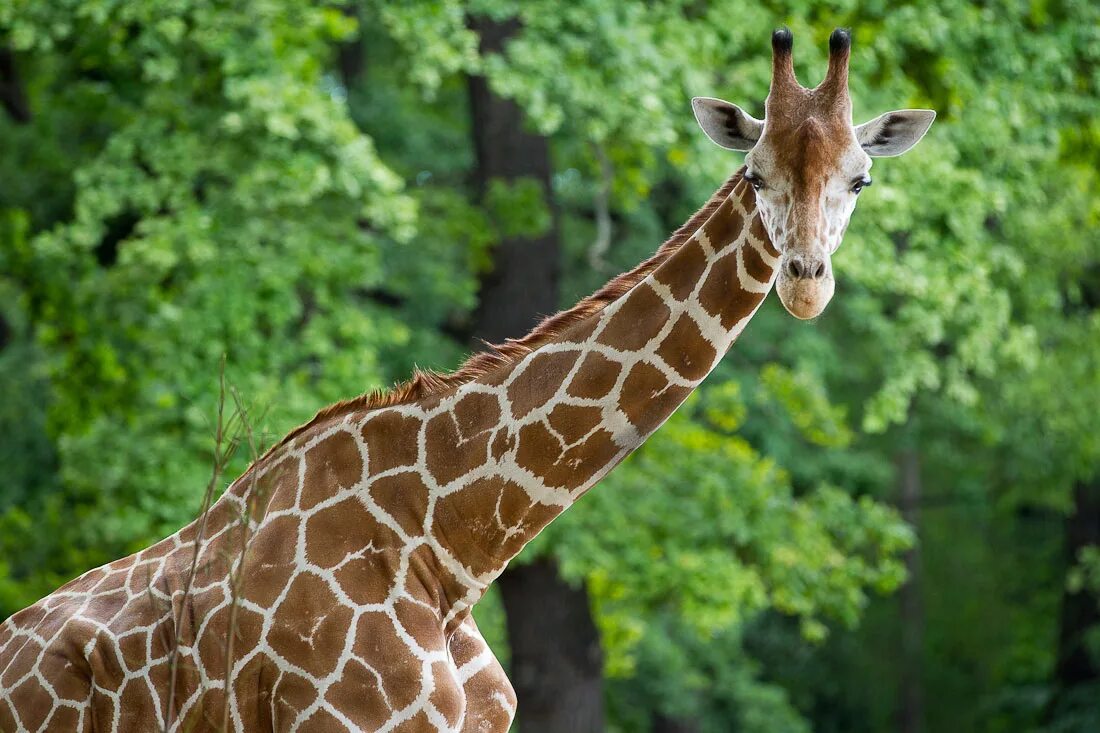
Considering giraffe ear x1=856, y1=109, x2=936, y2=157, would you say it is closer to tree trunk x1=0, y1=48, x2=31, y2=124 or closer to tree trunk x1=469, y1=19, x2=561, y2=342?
tree trunk x1=469, y1=19, x2=561, y2=342

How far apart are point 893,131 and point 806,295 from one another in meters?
0.77

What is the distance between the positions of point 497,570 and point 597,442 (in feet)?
1.60

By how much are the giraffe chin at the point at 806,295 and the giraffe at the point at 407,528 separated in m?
0.34

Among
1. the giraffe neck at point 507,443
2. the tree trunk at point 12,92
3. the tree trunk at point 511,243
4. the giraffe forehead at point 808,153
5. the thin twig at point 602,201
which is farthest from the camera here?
the tree trunk at point 12,92

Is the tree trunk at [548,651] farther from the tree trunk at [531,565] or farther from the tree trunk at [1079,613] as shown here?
the tree trunk at [1079,613]

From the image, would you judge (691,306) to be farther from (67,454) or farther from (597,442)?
(67,454)

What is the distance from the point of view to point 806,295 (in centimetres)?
337

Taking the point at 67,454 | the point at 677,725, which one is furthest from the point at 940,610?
the point at 67,454

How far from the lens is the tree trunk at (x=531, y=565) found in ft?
36.5

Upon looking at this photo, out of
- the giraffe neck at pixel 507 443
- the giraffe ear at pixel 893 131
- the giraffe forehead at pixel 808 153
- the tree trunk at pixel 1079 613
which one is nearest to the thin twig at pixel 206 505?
the giraffe neck at pixel 507 443

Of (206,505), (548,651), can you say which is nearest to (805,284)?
(206,505)

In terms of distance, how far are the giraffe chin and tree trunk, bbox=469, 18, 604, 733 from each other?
7658mm

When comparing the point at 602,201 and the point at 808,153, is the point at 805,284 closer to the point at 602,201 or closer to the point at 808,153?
the point at 808,153

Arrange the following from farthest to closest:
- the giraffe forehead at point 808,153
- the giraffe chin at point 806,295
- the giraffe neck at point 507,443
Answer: the giraffe neck at point 507,443 → the giraffe forehead at point 808,153 → the giraffe chin at point 806,295
